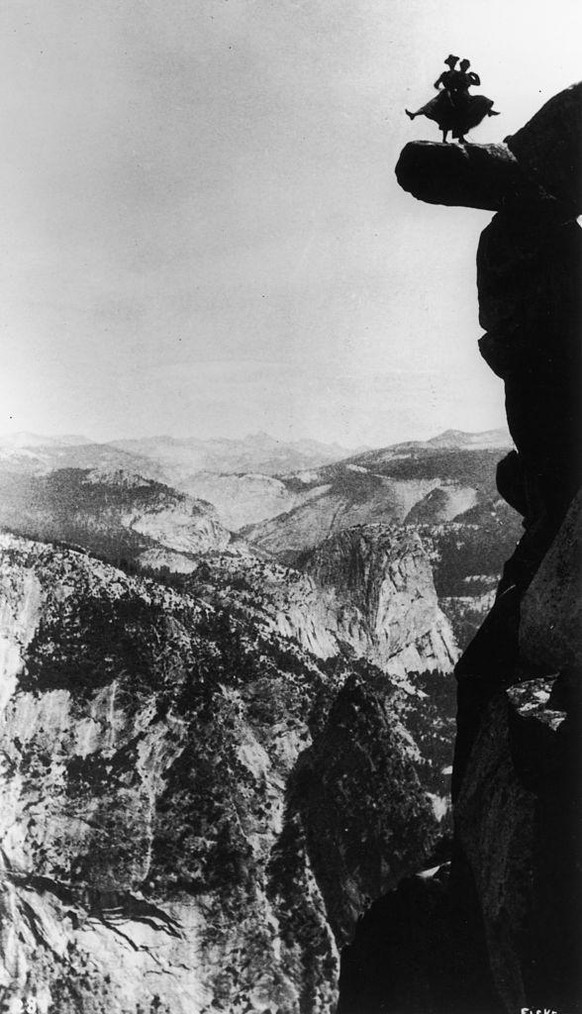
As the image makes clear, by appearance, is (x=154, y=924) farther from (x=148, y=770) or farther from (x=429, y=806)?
(x=429, y=806)

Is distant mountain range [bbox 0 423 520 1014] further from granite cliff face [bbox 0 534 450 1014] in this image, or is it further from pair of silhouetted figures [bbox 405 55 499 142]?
pair of silhouetted figures [bbox 405 55 499 142]

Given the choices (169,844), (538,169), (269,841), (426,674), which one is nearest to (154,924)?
(169,844)

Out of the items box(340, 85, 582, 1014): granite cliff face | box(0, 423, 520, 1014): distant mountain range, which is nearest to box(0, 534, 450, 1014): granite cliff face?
box(0, 423, 520, 1014): distant mountain range

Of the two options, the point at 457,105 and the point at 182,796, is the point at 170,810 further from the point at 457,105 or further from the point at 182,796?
the point at 457,105

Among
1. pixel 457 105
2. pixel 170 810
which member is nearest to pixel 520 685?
pixel 457 105

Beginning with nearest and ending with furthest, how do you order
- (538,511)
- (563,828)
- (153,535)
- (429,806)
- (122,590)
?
(563,828) < (538,511) < (429,806) < (122,590) < (153,535)
